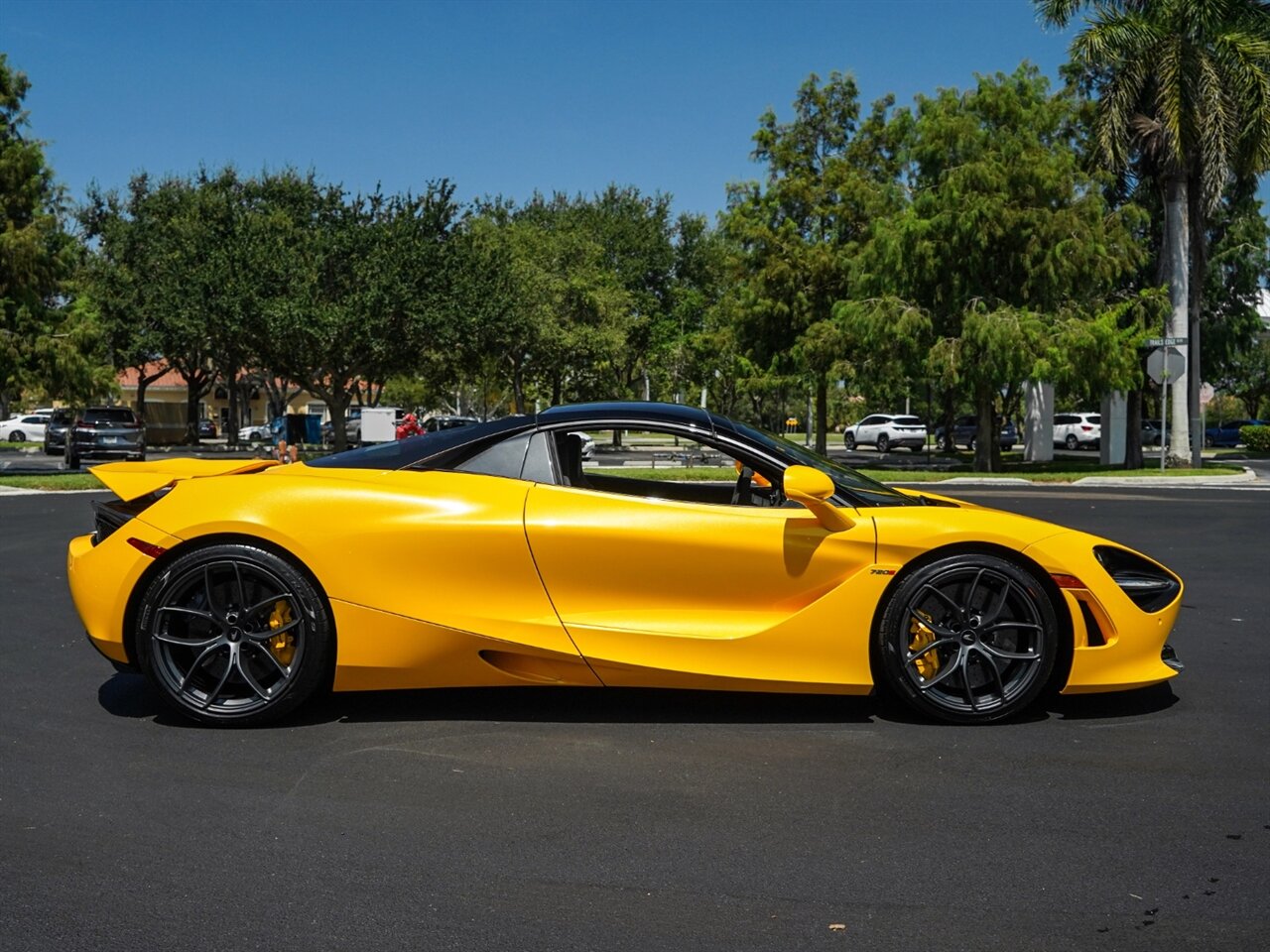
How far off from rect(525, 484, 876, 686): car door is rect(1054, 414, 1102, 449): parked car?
183ft

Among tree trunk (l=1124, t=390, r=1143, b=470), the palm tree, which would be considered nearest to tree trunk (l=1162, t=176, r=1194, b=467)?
the palm tree

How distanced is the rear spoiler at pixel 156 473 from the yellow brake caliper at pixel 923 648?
303 cm

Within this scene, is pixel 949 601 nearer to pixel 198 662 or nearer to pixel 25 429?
pixel 198 662

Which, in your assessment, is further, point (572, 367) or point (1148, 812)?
point (572, 367)

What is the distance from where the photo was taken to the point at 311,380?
4441 cm

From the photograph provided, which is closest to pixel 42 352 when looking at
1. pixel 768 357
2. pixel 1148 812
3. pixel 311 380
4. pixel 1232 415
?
pixel 311 380

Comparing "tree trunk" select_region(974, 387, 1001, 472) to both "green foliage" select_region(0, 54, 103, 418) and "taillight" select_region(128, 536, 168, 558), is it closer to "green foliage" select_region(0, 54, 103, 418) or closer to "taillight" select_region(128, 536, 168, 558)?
"green foliage" select_region(0, 54, 103, 418)

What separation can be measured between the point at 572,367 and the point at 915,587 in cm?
4977

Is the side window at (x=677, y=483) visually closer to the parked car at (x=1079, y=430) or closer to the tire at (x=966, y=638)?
the tire at (x=966, y=638)

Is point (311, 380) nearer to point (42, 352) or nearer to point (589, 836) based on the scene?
point (42, 352)

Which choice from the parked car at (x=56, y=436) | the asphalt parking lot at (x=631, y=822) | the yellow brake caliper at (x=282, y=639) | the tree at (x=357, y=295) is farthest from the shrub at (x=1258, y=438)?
the yellow brake caliper at (x=282, y=639)

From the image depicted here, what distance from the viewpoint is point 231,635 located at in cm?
544

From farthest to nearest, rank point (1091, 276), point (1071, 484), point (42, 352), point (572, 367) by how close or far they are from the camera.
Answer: point (572, 367) → point (1091, 276) → point (42, 352) → point (1071, 484)

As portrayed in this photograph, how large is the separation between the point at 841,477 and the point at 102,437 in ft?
104
